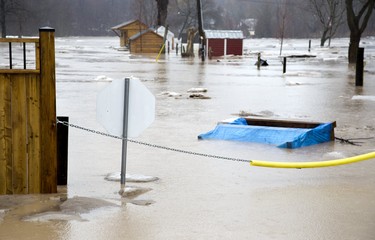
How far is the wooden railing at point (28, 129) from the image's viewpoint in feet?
25.6

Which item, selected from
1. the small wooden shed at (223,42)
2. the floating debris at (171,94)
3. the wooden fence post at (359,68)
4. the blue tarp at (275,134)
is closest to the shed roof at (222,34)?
the small wooden shed at (223,42)

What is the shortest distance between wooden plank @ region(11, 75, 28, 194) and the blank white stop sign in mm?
842

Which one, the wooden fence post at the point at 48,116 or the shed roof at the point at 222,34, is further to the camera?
the shed roof at the point at 222,34

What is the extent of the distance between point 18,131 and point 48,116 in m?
0.34

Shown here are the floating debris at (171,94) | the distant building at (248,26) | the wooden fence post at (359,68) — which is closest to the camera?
the floating debris at (171,94)

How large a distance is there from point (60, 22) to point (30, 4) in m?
12.7

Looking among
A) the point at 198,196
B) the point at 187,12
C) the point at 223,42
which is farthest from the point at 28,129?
the point at 187,12

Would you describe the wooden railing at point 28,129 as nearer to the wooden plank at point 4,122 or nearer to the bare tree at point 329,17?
the wooden plank at point 4,122

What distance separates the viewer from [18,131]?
783cm

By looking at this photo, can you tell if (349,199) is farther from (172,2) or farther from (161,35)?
(172,2)

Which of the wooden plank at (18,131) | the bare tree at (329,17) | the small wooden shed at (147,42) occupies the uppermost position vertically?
the bare tree at (329,17)

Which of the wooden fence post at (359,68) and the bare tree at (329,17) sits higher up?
the bare tree at (329,17)

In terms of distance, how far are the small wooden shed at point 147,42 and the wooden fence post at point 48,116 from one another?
2307 inches

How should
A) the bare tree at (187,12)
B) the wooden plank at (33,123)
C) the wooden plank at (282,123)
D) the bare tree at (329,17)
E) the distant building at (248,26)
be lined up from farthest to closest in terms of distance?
the distant building at (248,26) → the bare tree at (187,12) → the bare tree at (329,17) → the wooden plank at (282,123) → the wooden plank at (33,123)
